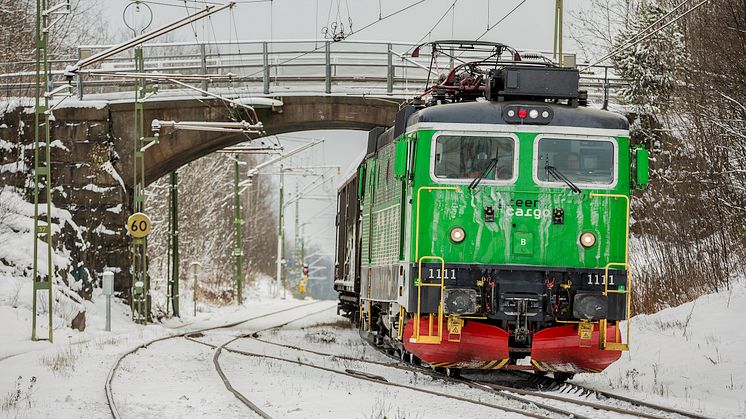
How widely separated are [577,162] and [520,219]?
1.03 meters

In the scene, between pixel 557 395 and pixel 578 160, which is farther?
pixel 578 160

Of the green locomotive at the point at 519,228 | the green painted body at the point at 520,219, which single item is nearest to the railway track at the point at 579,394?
the green locomotive at the point at 519,228

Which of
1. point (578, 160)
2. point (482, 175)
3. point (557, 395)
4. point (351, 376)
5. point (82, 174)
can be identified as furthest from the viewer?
point (82, 174)

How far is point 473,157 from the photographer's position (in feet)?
49.7

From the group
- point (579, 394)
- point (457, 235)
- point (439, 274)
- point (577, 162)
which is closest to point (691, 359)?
point (579, 394)

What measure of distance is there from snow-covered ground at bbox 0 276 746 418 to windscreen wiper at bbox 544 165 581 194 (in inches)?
101

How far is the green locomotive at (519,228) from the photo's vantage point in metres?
14.8

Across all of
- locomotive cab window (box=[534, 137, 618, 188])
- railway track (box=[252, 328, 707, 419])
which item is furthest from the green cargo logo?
railway track (box=[252, 328, 707, 419])

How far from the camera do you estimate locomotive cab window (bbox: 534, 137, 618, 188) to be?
49.6 ft

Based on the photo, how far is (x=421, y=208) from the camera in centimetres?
1497

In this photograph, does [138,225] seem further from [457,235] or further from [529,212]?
[529,212]

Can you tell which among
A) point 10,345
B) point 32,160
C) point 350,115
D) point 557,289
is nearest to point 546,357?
point 557,289

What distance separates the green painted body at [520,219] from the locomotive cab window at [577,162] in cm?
8

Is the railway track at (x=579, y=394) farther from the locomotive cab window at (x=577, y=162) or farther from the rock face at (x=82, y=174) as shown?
the rock face at (x=82, y=174)
